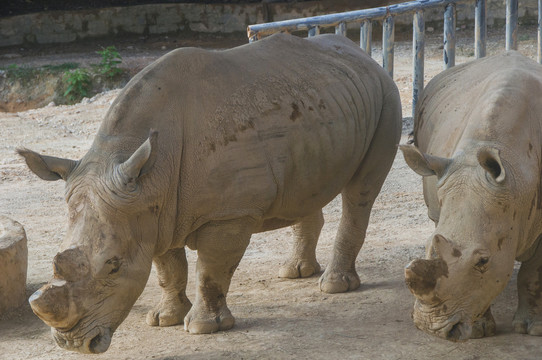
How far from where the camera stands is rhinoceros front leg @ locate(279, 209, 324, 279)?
276 inches

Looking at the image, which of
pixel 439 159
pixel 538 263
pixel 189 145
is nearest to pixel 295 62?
pixel 189 145

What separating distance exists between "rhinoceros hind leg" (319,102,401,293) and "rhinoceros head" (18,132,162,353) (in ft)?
6.29

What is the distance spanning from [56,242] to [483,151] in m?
4.73

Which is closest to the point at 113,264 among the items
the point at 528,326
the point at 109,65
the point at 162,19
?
the point at 528,326

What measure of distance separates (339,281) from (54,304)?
260 cm

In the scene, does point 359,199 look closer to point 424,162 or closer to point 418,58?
point 424,162

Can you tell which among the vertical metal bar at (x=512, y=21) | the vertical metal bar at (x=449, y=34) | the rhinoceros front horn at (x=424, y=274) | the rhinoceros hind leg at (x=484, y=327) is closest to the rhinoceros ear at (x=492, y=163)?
the rhinoceros front horn at (x=424, y=274)

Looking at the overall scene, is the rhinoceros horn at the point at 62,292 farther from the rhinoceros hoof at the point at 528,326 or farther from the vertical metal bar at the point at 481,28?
the vertical metal bar at the point at 481,28

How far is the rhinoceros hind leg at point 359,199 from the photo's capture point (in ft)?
21.6

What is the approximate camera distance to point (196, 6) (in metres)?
→ 20.4

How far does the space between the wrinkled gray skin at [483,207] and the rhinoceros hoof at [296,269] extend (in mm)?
1606

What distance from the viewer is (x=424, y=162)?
16.5ft

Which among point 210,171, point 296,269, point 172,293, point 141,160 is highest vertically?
point 141,160

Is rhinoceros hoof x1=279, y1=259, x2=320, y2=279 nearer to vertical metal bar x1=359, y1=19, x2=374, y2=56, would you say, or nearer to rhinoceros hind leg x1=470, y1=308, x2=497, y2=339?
rhinoceros hind leg x1=470, y1=308, x2=497, y2=339
